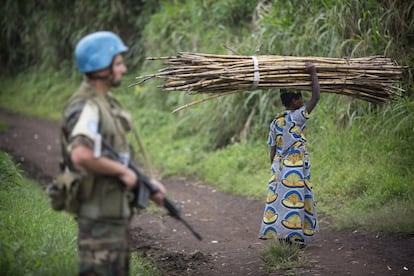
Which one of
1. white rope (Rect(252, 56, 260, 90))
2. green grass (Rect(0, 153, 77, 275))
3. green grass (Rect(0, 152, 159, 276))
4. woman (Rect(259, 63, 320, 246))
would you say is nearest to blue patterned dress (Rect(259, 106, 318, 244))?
woman (Rect(259, 63, 320, 246))

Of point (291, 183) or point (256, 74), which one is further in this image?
point (291, 183)

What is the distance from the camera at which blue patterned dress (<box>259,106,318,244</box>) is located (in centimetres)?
544

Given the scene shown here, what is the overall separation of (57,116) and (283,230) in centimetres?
1105

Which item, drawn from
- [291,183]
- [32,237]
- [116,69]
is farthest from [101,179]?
[291,183]

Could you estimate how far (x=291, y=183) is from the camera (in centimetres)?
545

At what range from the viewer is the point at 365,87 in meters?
5.82

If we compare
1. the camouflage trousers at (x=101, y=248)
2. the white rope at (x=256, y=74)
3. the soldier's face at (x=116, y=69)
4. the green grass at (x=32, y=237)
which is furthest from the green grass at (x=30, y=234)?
the white rope at (x=256, y=74)

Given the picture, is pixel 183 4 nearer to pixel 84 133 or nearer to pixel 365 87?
pixel 365 87

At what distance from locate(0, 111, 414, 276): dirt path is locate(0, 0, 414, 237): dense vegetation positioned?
0.30 meters

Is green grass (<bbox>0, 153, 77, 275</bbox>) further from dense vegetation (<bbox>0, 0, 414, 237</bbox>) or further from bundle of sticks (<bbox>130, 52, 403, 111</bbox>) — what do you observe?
dense vegetation (<bbox>0, 0, 414, 237</bbox>)

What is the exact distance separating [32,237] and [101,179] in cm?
156

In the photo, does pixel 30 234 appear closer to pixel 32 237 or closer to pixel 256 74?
pixel 32 237

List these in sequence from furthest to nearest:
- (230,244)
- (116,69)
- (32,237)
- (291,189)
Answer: (230,244) < (291,189) < (32,237) < (116,69)

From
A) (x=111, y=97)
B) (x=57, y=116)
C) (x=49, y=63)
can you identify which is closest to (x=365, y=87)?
(x=111, y=97)
